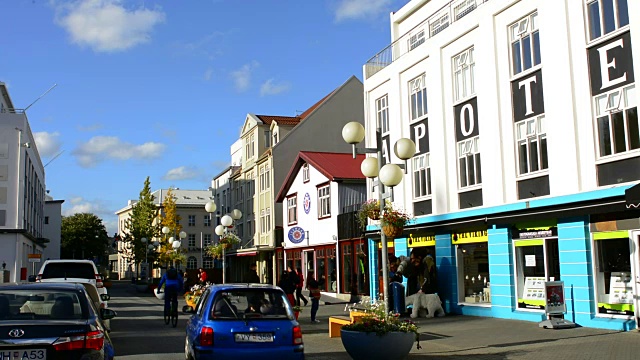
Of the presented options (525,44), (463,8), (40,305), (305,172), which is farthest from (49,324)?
(305,172)

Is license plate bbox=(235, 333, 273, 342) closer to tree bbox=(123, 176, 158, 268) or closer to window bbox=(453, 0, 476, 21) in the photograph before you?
window bbox=(453, 0, 476, 21)

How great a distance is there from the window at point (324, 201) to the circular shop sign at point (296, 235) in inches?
97.3

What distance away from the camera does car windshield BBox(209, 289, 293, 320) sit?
9.43 m

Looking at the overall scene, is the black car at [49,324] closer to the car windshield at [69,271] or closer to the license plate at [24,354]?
the license plate at [24,354]

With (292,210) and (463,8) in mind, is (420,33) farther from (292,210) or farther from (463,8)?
(292,210)

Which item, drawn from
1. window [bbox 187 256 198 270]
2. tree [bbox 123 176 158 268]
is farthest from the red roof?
window [bbox 187 256 198 270]

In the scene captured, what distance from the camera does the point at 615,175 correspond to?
15414mm

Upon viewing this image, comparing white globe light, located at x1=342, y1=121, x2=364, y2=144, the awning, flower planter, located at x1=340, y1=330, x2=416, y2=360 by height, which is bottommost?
flower planter, located at x1=340, y1=330, x2=416, y2=360

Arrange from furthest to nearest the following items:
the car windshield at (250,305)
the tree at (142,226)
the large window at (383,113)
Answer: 1. the tree at (142,226)
2. the large window at (383,113)
3. the car windshield at (250,305)

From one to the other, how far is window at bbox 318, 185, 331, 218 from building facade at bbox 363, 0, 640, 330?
955cm

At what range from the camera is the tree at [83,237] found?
10138cm

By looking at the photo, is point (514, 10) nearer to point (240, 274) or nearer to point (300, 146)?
point (300, 146)

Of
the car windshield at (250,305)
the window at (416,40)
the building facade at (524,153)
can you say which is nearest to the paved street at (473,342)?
the building facade at (524,153)

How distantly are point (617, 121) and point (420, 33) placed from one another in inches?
487
